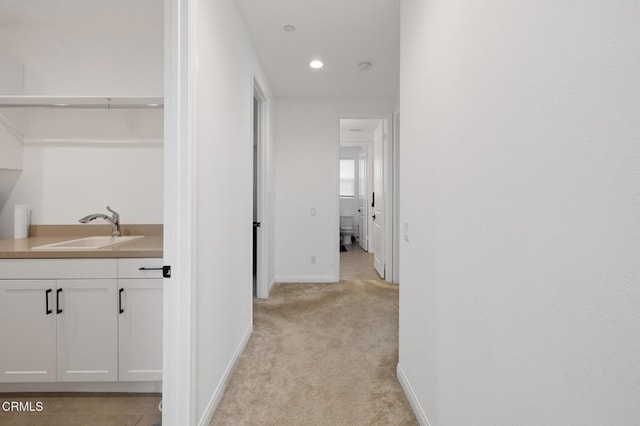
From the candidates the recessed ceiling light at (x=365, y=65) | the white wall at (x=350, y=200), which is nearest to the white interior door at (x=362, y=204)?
the white wall at (x=350, y=200)

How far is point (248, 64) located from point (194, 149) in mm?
1639

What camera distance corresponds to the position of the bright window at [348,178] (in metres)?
8.27

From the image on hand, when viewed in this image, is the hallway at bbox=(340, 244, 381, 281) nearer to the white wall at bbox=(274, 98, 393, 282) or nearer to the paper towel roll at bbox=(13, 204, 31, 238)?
the white wall at bbox=(274, 98, 393, 282)

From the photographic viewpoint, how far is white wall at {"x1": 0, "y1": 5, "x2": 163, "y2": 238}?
2.42 meters

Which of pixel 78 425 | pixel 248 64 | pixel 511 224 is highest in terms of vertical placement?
pixel 248 64

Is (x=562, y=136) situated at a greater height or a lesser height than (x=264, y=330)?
greater

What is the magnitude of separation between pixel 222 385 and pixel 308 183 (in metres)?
2.95

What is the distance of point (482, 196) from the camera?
109cm

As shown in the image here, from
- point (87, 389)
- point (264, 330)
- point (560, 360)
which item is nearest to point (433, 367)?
point (560, 360)

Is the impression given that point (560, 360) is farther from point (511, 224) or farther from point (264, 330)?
point (264, 330)

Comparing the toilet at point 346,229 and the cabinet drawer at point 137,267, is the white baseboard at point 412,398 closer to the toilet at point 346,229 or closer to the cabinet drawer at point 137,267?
the cabinet drawer at point 137,267

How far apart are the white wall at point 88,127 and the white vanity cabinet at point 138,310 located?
0.74 m

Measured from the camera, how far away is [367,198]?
22.8 ft

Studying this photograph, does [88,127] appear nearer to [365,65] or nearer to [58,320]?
[58,320]
